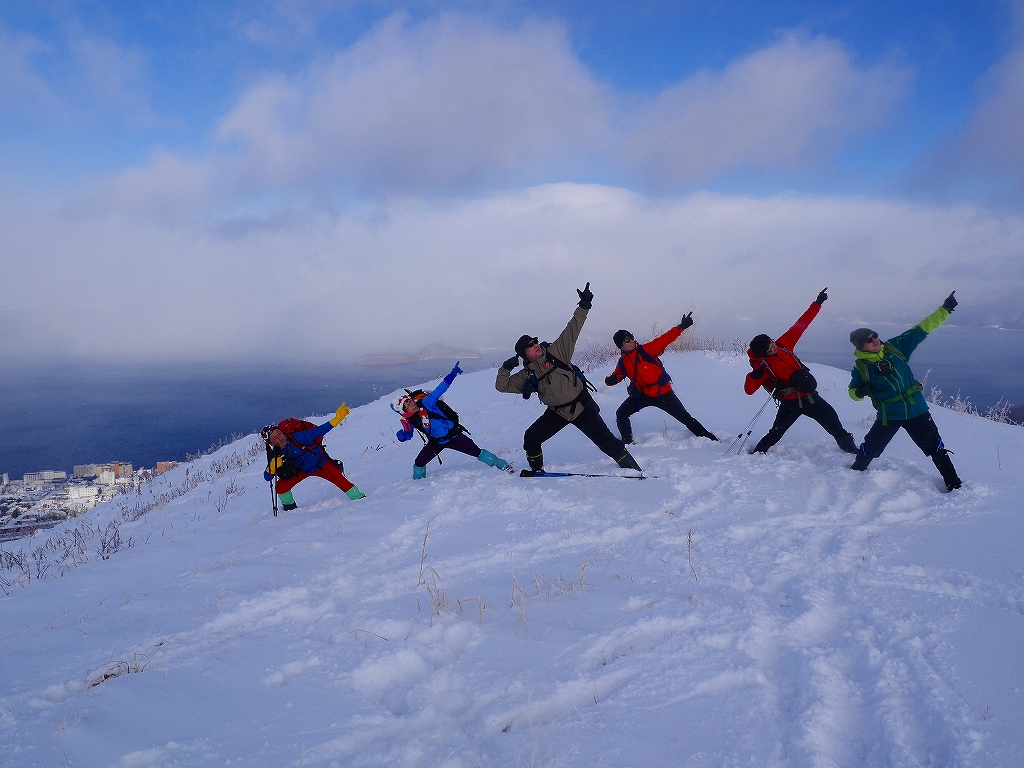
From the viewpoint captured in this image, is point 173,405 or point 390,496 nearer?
point 390,496

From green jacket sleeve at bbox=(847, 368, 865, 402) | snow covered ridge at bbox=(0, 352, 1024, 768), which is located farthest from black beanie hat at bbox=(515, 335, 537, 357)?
green jacket sleeve at bbox=(847, 368, 865, 402)

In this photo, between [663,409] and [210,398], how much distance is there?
56.1 metres

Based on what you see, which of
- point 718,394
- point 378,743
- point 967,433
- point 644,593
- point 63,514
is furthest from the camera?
point 63,514

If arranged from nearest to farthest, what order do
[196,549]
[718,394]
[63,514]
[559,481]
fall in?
1. [196,549]
2. [559,481]
3. [718,394]
4. [63,514]

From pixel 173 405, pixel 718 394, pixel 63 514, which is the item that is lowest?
pixel 63 514

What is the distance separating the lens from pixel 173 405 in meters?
49.9

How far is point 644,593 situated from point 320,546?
3376 millimetres

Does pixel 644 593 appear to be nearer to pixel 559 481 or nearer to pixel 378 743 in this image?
pixel 378 743

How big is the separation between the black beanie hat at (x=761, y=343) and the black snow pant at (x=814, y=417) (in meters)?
0.84

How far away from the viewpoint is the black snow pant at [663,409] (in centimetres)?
Result: 795

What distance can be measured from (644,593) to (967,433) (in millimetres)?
8237

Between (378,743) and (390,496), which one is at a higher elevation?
(390,496)

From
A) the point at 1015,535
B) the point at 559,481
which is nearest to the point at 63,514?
the point at 559,481

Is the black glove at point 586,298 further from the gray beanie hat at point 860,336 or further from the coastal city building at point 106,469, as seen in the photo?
the coastal city building at point 106,469
